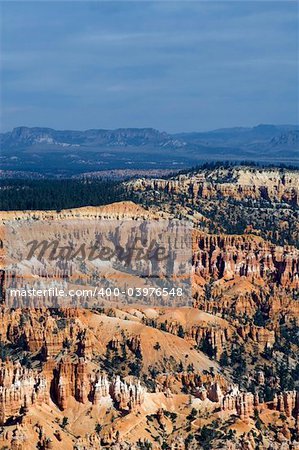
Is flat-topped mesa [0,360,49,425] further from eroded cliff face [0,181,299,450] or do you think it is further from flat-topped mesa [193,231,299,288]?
flat-topped mesa [193,231,299,288]

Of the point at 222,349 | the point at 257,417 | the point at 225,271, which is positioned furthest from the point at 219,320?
the point at 257,417

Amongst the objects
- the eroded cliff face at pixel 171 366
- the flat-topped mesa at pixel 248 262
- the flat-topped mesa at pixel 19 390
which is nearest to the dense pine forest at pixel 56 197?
the flat-topped mesa at pixel 248 262

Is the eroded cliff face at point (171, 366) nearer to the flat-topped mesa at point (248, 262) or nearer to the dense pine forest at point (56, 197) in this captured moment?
the flat-topped mesa at point (248, 262)

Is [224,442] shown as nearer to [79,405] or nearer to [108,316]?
[79,405]

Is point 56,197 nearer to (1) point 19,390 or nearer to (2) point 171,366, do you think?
(2) point 171,366

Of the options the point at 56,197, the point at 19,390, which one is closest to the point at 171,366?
the point at 19,390

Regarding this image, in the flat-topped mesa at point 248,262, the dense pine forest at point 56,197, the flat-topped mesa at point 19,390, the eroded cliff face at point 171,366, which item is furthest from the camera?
the dense pine forest at point 56,197
